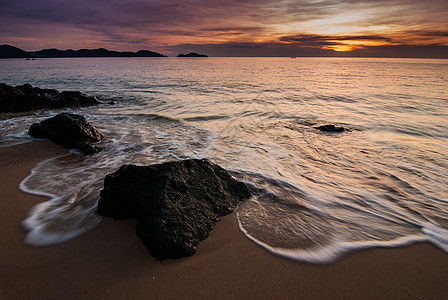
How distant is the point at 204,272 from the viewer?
2.63 meters

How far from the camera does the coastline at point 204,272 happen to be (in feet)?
7.84

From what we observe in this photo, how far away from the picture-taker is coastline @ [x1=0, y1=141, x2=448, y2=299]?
2389 millimetres

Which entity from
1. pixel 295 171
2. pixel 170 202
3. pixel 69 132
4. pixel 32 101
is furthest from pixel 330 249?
pixel 32 101

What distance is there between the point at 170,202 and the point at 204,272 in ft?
3.22

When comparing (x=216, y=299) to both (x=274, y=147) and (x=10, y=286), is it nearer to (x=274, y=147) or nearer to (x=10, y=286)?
(x=10, y=286)

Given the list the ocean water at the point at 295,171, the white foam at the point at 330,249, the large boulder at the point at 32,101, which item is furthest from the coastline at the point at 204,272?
the large boulder at the point at 32,101

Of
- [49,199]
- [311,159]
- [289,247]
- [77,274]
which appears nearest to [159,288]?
[77,274]

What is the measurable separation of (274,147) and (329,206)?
3362mm

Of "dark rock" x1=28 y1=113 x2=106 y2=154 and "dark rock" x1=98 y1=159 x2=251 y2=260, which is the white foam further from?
"dark rock" x1=28 y1=113 x2=106 y2=154

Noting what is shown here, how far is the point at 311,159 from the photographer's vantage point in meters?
6.39

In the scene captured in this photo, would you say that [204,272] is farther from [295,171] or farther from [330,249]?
[295,171]

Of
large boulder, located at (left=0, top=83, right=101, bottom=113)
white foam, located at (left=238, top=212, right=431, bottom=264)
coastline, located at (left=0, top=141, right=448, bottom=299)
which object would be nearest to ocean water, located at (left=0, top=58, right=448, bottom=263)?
white foam, located at (left=238, top=212, right=431, bottom=264)

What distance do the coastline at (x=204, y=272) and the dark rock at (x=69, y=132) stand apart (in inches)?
154

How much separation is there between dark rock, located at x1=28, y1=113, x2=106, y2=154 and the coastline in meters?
3.92
